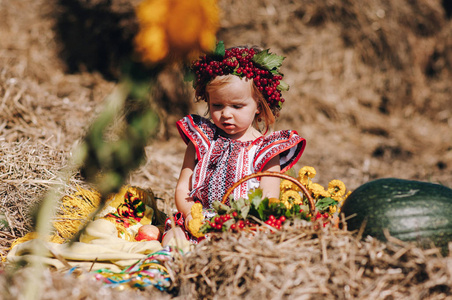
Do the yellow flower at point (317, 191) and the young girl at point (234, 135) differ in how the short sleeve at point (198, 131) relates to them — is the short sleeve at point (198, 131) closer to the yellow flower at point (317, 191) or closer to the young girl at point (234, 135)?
the young girl at point (234, 135)

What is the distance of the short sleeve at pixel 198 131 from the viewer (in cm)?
272

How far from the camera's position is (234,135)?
9.02ft

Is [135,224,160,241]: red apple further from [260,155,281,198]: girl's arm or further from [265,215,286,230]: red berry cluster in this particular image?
[265,215,286,230]: red berry cluster

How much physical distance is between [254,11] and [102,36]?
211cm

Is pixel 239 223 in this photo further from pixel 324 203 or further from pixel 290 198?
pixel 324 203

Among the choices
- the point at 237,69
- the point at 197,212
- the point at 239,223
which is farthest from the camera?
the point at 237,69

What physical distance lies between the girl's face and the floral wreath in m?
0.06

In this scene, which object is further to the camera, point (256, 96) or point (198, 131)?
point (198, 131)

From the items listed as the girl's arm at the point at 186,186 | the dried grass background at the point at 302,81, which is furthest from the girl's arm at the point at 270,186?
the dried grass background at the point at 302,81

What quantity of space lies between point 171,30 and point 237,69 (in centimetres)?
184

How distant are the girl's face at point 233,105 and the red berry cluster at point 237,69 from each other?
0.18 feet

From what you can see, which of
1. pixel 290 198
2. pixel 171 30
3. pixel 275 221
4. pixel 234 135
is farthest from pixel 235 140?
pixel 171 30

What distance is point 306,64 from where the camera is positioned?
6.27 metres

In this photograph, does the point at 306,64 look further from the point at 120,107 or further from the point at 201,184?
the point at 120,107
